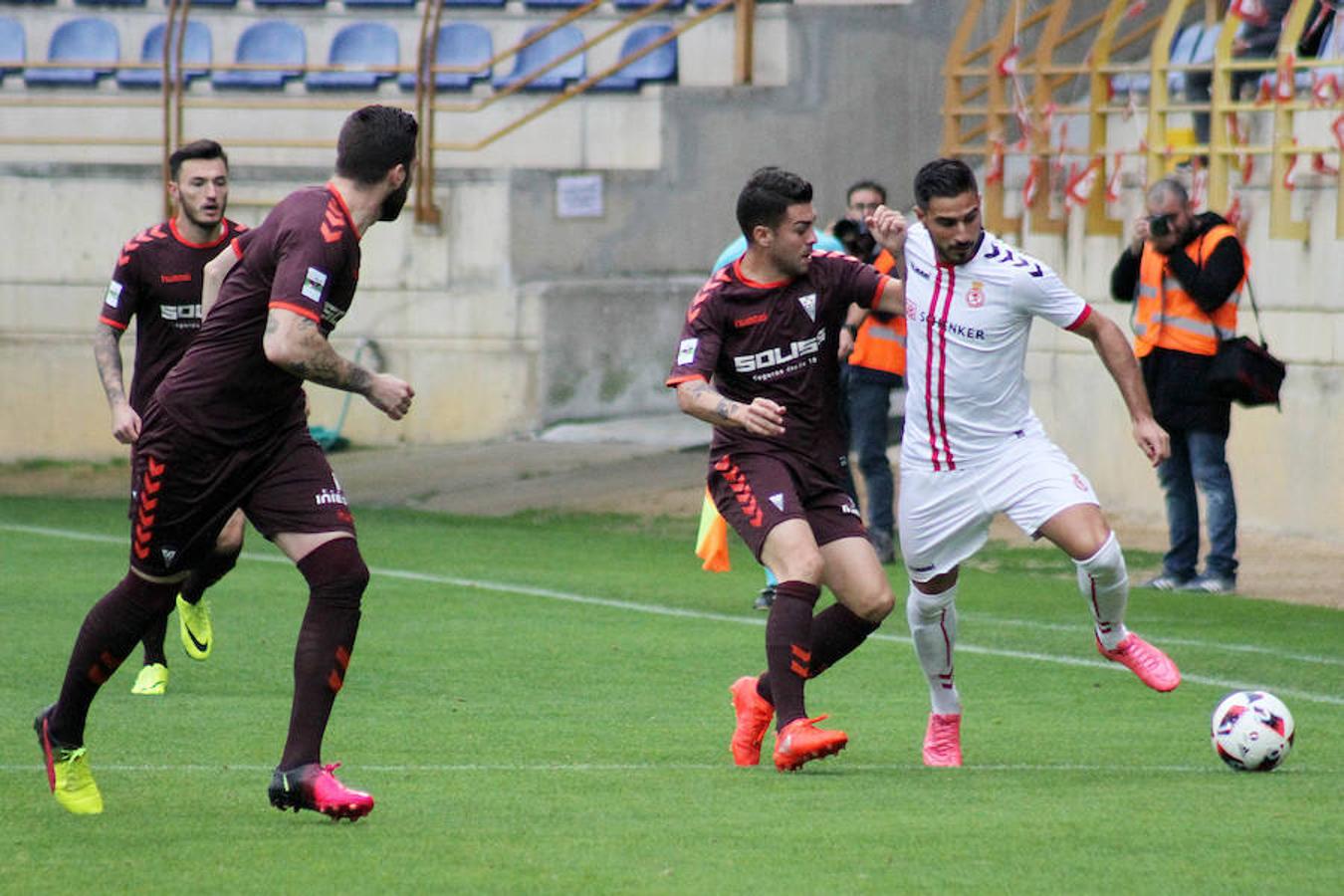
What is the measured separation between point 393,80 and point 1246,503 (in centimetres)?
1170

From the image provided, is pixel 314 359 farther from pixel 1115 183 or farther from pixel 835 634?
pixel 1115 183

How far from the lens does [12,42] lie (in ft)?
82.0

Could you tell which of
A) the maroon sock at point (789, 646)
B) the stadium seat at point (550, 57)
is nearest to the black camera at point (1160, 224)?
the maroon sock at point (789, 646)

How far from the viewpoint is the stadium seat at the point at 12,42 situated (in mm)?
24781

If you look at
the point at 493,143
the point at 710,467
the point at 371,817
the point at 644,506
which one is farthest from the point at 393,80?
the point at 371,817

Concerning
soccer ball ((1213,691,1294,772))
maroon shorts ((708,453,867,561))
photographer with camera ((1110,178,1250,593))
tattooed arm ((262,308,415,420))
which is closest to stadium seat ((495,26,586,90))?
photographer with camera ((1110,178,1250,593))

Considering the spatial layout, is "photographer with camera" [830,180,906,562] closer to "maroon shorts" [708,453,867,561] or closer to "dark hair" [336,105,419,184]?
"maroon shorts" [708,453,867,561]

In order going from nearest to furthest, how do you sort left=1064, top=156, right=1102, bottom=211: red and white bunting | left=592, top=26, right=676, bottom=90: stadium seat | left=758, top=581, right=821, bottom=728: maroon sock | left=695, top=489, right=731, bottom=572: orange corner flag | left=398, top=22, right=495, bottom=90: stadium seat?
left=758, top=581, right=821, bottom=728: maroon sock → left=695, top=489, right=731, bottom=572: orange corner flag → left=1064, top=156, right=1102, bottom=211: red and white bunting → left=592, top=26, right=676, bottom=90: stadium seat → left=398, top=22, right=495, bottom=90: stadium seat

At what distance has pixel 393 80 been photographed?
2384cm

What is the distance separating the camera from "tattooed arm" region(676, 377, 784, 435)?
7.10m

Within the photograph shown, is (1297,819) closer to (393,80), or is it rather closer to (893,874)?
(893,874)

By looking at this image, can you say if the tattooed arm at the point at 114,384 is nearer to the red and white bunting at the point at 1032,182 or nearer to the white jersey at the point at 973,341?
the white jersey at the point at 973,341

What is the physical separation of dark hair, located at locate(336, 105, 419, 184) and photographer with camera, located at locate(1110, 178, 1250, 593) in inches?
285

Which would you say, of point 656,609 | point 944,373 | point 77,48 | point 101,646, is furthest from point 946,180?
point 77,48
